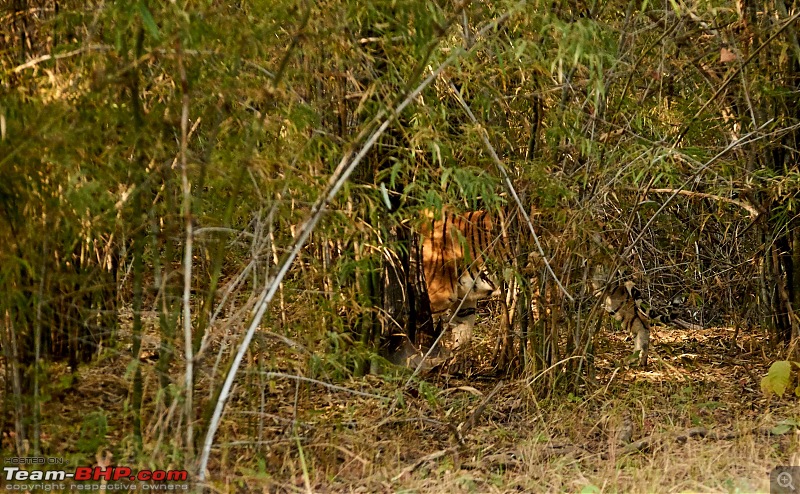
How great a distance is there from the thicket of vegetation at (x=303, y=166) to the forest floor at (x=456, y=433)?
0.07 metres

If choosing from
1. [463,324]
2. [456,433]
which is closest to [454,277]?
[463,324]

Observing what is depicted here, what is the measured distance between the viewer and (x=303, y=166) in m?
3.11

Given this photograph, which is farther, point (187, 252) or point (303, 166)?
point (303, 166)

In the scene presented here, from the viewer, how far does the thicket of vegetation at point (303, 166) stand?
2596mm

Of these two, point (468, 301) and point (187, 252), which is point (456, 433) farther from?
point (468, 301)

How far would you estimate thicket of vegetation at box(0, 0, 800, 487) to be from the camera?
2.60 metres

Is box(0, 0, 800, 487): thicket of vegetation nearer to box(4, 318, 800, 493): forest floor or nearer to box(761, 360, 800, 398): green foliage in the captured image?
box(4, 318, 800, 493): forest floor

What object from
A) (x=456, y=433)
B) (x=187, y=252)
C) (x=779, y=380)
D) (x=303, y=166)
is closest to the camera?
(x=187, y=252)

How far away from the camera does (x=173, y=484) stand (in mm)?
2574

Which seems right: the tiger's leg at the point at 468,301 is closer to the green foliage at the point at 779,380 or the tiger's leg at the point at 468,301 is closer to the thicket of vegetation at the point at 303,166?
the thicket of vegetation at the point at 303,166

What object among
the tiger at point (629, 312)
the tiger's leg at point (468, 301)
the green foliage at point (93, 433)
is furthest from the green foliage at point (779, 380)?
the green foliage at point (93, 433)

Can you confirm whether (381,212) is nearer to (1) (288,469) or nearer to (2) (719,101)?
(1) (288,469)

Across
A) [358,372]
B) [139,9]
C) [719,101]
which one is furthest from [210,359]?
[719,101]

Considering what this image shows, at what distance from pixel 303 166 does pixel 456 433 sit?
1.12m
